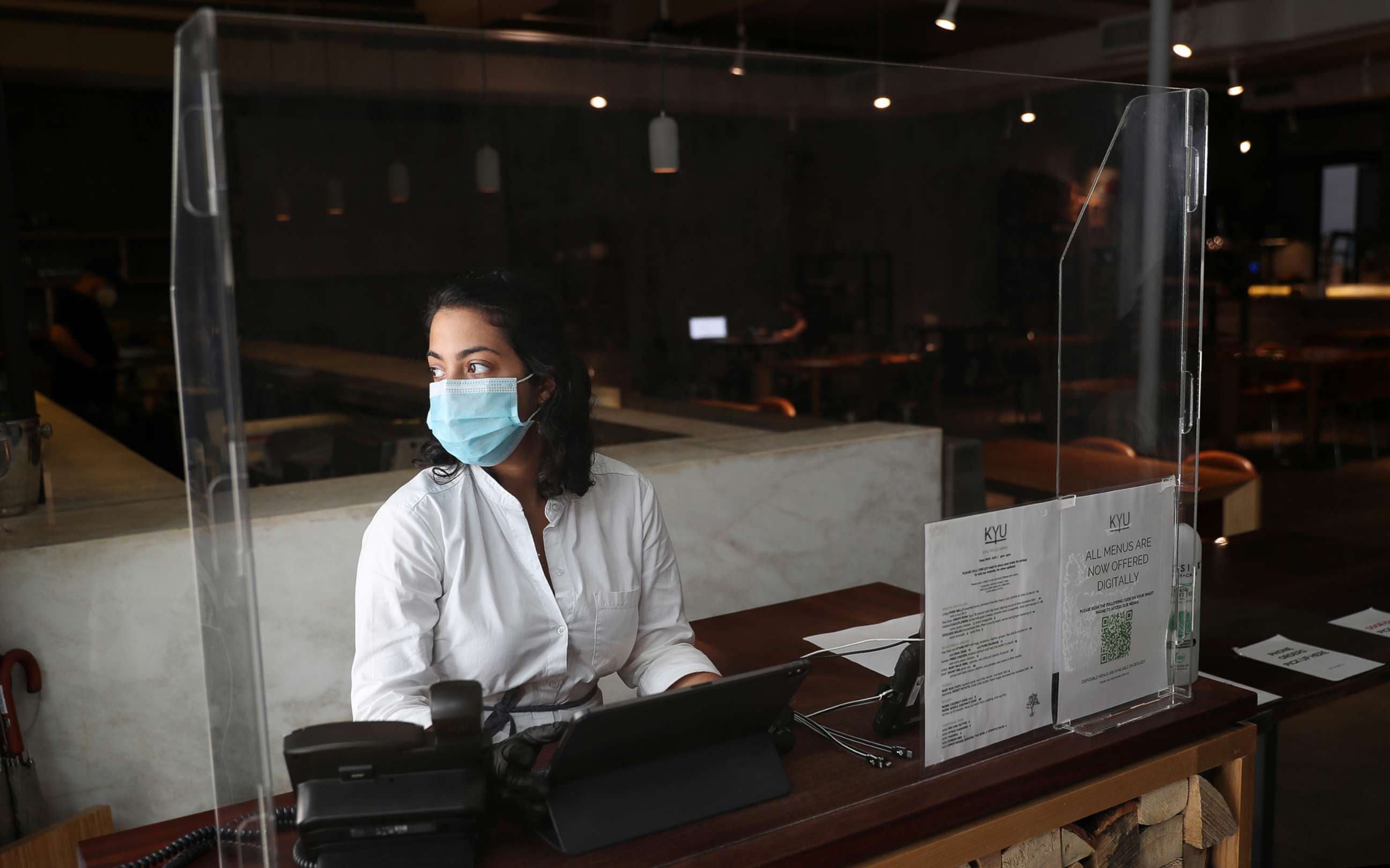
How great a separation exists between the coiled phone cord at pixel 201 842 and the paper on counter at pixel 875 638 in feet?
2.95

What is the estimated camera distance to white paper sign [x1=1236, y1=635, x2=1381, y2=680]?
6.25 feet

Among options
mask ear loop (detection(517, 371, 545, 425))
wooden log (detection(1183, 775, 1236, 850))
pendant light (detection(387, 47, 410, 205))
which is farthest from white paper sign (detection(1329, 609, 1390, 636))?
pendant light (detection(387, 47, 410, 205))

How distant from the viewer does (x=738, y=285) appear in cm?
776

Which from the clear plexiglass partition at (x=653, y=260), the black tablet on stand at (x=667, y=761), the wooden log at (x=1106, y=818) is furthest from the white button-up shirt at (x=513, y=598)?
the wooden log at (x=1106, y=818)

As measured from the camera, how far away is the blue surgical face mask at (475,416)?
1453 millimetres

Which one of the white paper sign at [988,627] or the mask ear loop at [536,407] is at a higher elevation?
the mask ear loop at [536,407]

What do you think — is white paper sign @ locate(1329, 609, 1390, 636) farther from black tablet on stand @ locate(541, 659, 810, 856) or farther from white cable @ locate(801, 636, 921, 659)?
black tablet on stand @ locate(541, 659, 810, 856)

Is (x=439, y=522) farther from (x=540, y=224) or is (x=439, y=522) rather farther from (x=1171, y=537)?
(x=540, y=224)

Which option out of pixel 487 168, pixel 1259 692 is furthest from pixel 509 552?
pixel 487 168

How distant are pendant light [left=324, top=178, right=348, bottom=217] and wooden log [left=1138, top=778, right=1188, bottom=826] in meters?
4.83

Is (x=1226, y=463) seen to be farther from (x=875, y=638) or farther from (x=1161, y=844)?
(x=1161, y=844)

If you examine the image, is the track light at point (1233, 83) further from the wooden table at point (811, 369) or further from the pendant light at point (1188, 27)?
the wooden table at point (811, 369)

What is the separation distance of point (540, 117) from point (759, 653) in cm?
453

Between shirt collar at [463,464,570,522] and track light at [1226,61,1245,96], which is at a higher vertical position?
track light at [1226,61,1245,96]
